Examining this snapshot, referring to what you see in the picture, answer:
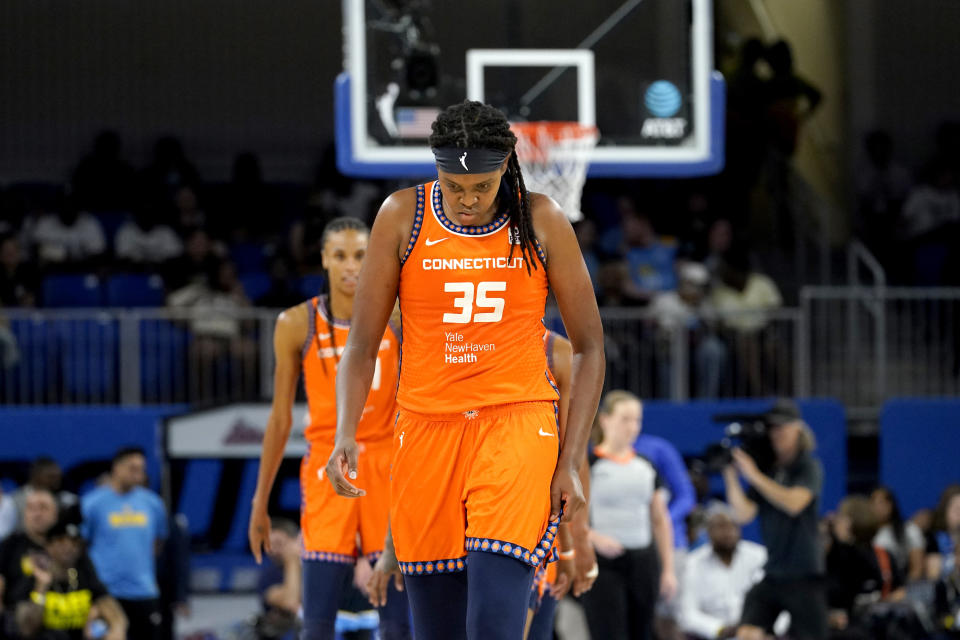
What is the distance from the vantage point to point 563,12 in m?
10.0

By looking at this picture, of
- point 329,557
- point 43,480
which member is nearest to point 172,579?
point 43,480

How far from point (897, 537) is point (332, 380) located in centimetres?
732

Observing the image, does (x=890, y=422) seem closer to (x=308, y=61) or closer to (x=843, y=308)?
(x=843, y=308)

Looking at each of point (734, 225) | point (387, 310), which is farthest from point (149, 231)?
point (387, 310)

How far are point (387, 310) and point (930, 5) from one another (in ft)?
56.9

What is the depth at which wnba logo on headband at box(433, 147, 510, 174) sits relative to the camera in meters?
4.31

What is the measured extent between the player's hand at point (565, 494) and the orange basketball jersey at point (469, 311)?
0.86ft

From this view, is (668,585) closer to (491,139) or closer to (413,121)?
(413,121)

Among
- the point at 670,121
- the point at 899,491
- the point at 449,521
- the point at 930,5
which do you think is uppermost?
the point at 930,5

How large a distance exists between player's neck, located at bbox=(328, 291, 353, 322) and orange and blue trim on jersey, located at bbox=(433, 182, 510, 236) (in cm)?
185

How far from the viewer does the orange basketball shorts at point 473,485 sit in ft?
14.2

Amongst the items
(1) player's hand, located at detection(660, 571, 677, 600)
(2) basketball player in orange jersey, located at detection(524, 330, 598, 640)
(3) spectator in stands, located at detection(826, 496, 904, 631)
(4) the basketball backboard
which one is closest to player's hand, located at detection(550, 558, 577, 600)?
(2) basketball player in orange jersey, located at detection(524, 330, 598, 640)

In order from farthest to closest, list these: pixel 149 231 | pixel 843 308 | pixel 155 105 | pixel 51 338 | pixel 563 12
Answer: pixel 155 105
pixel 149 231
pixel 843 308
pixel 51 338
pixel 563 12

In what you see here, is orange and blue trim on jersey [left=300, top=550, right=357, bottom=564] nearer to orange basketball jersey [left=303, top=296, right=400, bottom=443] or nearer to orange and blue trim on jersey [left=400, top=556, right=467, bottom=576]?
orange basketball jersey [left=303, top=296, right=400, bottom=443]
